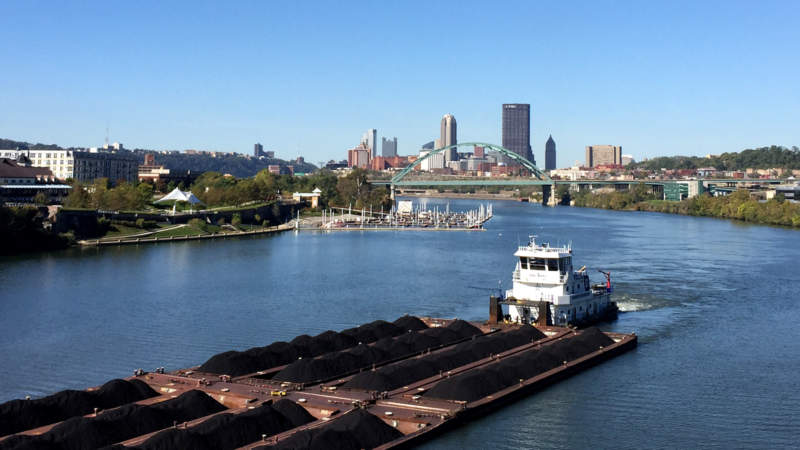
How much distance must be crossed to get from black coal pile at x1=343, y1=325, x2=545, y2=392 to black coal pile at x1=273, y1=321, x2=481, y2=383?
0.79m

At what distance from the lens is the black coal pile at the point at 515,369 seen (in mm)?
19703

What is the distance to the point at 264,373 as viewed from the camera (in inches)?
829

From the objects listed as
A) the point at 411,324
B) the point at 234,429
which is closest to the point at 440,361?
the point at 411,324

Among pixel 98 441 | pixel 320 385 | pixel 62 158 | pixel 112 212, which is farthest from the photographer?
pixel 62 158

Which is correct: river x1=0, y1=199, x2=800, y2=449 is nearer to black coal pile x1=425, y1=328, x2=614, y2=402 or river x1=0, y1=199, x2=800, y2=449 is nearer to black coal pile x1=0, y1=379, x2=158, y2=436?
black coal pile x1=425, y1=328, x2=614, y2=402

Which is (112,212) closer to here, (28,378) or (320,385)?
(28,378)

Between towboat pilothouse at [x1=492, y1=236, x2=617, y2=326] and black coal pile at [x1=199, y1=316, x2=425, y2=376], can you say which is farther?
towboat pilothouse at [x1=492, y1=236, x2=617, y2=326]

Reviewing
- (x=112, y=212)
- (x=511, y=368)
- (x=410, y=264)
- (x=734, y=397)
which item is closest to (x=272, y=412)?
(x=511, y=368)

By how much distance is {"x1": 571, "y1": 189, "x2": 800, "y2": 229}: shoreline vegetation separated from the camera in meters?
99.8

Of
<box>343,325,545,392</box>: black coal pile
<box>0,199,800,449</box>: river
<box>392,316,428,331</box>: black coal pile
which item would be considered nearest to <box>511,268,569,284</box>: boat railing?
<box>0,199,800,449</box>: river

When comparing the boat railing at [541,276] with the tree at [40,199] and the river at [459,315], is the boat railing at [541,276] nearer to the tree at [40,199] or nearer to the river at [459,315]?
the river at [459,315]

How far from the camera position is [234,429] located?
52.7 feet

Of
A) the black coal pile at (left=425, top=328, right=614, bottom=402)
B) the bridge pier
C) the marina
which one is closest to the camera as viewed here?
the black coal pile at (left=425, top=328, right=614, bottom=402)

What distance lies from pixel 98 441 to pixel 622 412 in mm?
11142
